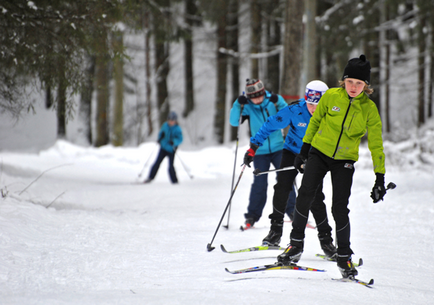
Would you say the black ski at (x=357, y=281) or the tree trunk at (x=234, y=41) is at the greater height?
the tree trunk at (x=234, y=41)

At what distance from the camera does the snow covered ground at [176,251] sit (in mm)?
2826

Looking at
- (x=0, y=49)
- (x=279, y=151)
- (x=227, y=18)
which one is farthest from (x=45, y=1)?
(x=227, y=18)

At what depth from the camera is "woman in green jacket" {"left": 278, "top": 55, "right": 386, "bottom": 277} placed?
325 centimetres

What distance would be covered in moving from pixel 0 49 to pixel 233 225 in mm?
4111

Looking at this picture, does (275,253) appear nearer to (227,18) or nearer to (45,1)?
(45,1)

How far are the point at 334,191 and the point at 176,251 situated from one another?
1792mm

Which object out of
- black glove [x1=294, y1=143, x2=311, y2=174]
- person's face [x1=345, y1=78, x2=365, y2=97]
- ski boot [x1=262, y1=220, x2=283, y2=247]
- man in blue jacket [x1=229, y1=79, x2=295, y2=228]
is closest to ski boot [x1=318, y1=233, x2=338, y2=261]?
ski boot [x1=262, y1=220, x2=283, y2=247]

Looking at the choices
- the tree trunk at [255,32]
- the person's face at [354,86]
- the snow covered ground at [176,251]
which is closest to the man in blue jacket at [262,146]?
the snow covered ground at [176,251]

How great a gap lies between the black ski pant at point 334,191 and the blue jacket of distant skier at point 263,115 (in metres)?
1.79

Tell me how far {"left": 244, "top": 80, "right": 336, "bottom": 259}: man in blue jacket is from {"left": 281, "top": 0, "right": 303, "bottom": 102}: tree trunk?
3.70 m

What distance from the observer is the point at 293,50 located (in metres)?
7.86

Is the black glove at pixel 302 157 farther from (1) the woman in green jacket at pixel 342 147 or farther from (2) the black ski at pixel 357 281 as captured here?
(2) the black ski at pixel 357 281

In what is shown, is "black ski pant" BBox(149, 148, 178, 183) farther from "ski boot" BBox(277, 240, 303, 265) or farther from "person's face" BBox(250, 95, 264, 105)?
"ski boot" BBox(277, 240, 303, 265)

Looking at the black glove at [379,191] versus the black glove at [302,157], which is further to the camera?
the black glove at [302,157]
